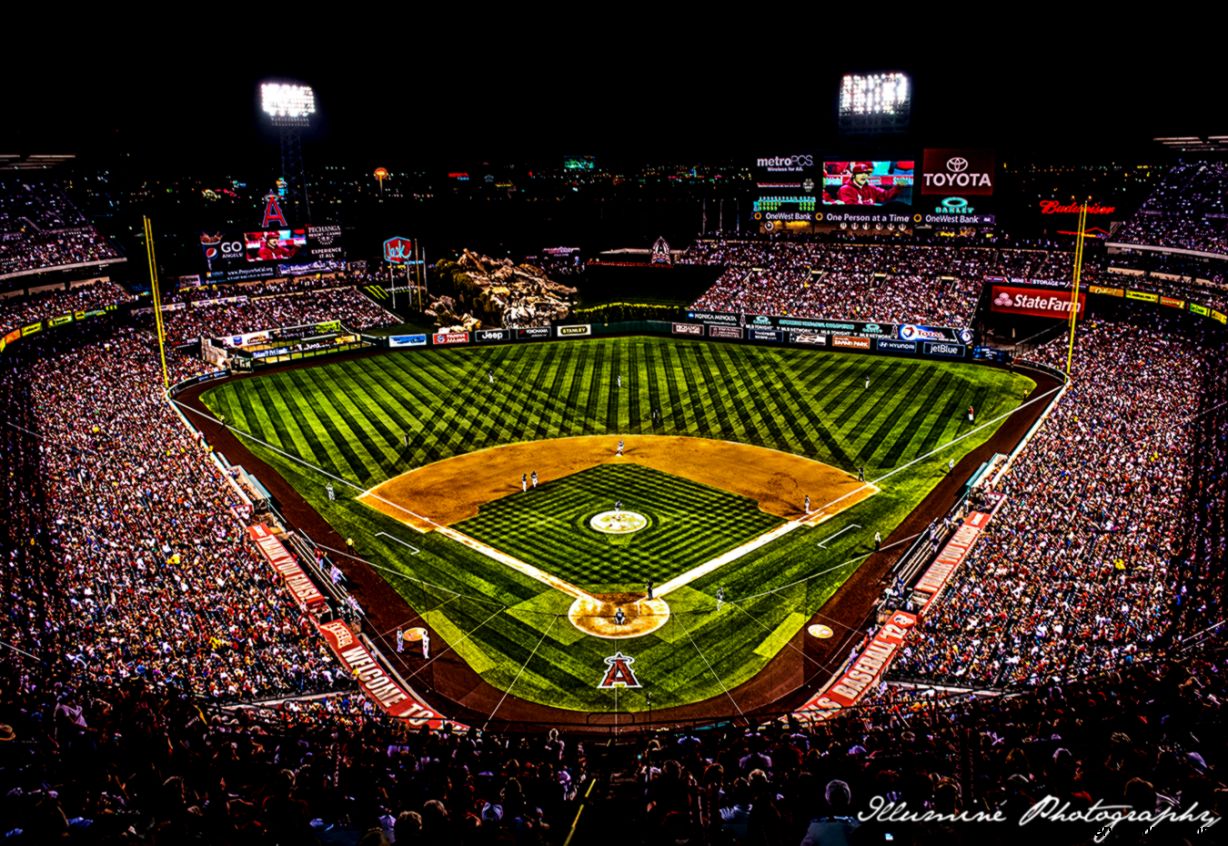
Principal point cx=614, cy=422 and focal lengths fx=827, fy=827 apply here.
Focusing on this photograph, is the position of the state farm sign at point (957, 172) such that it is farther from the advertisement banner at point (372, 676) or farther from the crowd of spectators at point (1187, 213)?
the advertisement banner at point (372, 676)

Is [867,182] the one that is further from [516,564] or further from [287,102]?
[287,102]

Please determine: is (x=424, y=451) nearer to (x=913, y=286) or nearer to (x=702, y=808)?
(x=702, y=808)

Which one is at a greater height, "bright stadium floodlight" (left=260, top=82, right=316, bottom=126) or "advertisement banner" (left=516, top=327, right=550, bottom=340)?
"bright stadium floodlight" (left=260, top=82, right=316, bottom=126)

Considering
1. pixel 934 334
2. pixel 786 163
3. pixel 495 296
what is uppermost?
pixel 786 163

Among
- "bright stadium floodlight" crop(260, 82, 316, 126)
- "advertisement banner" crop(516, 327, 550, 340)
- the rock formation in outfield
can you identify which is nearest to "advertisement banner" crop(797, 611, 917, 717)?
"advertisement banner" crop(516, 327, 550, 340)

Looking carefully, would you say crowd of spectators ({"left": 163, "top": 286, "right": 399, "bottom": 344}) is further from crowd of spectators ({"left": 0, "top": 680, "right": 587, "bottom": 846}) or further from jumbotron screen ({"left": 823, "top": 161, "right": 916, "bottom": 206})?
crowd of spectators ({"left": 0, "top": 680, "right": 587, "bottom": 846})

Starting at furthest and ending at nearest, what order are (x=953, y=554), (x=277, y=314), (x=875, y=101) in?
(x=277, y=314) → (x=875, y=101) → (x=953, y=554)
